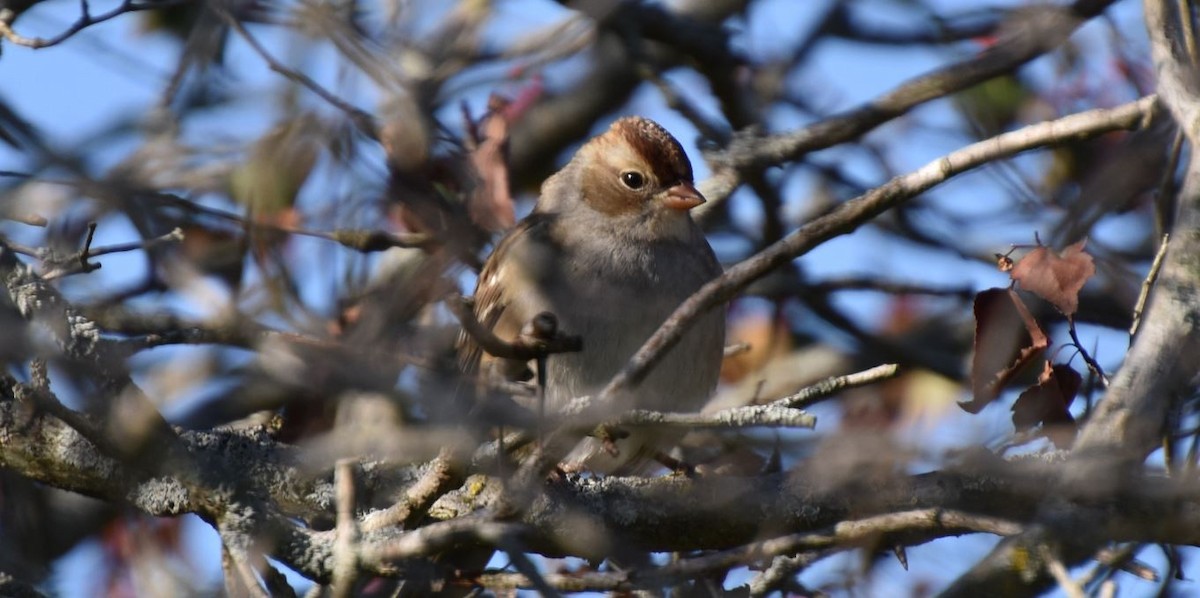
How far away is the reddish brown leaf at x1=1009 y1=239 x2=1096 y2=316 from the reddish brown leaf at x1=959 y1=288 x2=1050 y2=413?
0.19 ft

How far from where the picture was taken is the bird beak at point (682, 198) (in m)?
5.46

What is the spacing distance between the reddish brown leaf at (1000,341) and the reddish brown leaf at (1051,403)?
Result: 6 centimetres

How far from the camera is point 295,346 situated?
299cm

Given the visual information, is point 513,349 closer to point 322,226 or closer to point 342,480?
point 342,480

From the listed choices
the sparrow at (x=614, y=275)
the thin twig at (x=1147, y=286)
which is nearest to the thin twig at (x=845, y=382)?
the thin twig at (x=1147, y=286)

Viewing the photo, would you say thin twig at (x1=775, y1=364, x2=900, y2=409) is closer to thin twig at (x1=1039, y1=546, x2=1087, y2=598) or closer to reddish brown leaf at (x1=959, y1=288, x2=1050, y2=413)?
thin twig at (x1=1039, y1=546, x2=1087, y2=598)

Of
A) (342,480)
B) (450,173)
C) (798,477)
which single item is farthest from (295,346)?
(450,173)

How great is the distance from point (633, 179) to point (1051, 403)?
8.31 feet

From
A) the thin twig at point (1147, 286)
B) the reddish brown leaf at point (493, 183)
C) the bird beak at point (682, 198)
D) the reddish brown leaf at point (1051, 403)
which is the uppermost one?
the thin twig at point (1147, 286)

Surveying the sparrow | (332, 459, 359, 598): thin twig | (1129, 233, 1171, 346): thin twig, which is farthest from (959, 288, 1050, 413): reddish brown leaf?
(332, 459, 359, 598): thin twig

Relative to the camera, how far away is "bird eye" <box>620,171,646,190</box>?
576 cm

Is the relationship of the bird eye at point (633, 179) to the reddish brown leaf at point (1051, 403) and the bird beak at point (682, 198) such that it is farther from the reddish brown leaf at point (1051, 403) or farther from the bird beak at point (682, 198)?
the reddish brown leaf at point (1051, 403)

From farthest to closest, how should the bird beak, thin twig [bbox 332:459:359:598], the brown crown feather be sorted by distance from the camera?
1. the brown crown feather
2. the bird beak
3. thin twig [bbox 332:459:359:598]

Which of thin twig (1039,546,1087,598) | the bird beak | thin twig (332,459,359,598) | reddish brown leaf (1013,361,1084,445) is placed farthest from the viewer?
the bird beak
